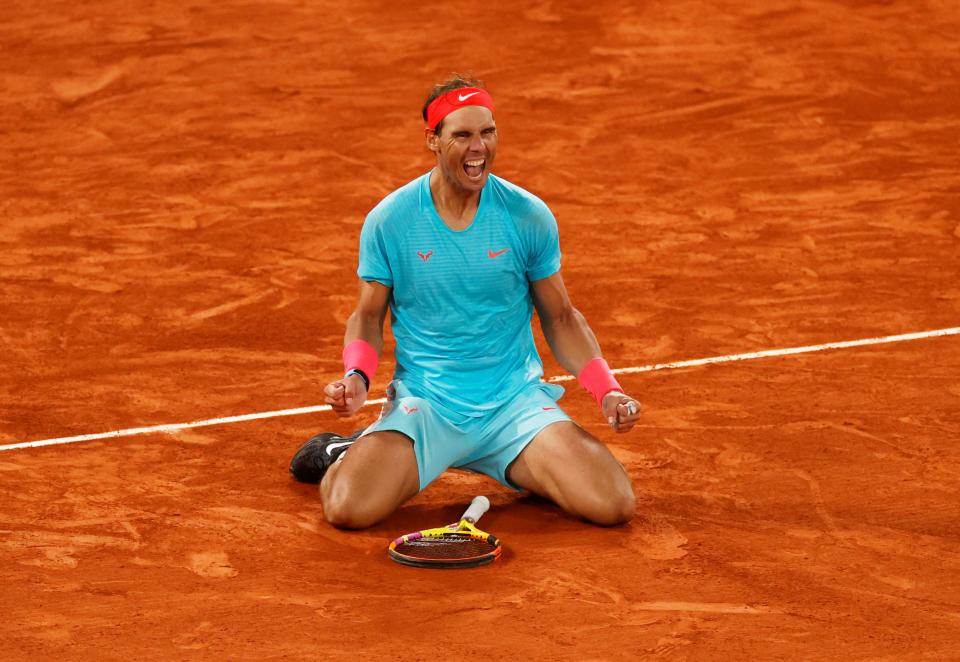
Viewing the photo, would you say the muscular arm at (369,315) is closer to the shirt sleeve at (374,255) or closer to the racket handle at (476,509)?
the shirt sleeve at (374,255)

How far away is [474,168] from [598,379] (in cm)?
91

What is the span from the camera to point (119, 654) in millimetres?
4887

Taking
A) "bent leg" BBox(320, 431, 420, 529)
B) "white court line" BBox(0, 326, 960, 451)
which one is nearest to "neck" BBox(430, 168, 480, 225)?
"bent leg" BBox(320, 431, 420, 529)

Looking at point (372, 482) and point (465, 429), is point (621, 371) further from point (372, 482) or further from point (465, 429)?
point (372, 482)

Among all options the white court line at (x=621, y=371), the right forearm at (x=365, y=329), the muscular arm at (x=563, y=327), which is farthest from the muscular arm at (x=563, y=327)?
the white court line at (x=621, y=371)

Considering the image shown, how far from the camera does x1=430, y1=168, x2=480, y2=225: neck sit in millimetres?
6070

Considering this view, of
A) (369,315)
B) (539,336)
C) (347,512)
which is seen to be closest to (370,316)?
(369,315)

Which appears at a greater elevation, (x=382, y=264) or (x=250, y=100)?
(x=250, y=100)

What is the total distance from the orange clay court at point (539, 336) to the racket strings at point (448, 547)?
0.29 ft

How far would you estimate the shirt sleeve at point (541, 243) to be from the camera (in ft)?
19.9

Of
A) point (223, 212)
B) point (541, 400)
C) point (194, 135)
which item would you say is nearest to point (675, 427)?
point (541, 400)

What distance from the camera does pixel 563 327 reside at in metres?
6.18

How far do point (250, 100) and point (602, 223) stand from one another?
3376 millimetres

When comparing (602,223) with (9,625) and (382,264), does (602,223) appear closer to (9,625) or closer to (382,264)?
(382,264)
